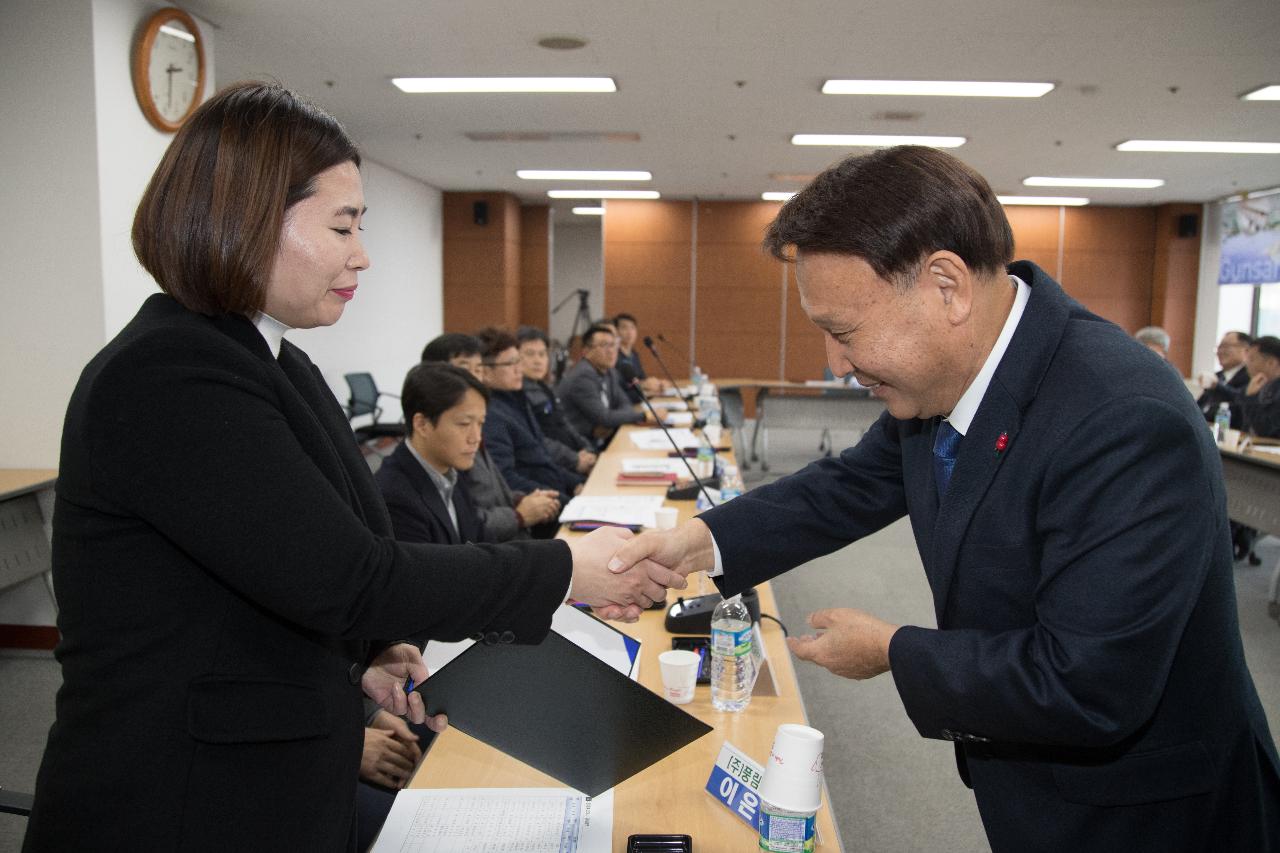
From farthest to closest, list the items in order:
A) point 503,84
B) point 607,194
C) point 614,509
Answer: point 607,194, point 503,84, point 614,509

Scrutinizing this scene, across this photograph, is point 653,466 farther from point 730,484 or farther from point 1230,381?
point 1230,381

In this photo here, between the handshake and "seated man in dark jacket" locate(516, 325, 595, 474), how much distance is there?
3680 millimetres

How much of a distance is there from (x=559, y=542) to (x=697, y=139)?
799 centimetres

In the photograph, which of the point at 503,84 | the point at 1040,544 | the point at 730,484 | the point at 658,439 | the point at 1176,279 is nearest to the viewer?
the point at 1040,544

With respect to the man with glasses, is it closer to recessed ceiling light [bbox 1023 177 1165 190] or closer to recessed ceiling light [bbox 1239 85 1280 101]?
recessed ceiling light [bbox 1239 85 1280 101]

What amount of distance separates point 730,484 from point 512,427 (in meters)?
1.54

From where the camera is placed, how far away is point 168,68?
15.1 feet

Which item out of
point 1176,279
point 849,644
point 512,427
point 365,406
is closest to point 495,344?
point 512,427

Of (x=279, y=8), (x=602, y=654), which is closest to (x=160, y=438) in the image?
(x=602, y=654)

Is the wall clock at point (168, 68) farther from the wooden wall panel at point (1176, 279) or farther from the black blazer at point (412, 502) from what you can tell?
the wooden wall panel at point (1176, 279)

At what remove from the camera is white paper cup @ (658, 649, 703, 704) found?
5.72 feet

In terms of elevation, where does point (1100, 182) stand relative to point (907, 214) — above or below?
above

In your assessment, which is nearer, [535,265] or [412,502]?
[412,502]

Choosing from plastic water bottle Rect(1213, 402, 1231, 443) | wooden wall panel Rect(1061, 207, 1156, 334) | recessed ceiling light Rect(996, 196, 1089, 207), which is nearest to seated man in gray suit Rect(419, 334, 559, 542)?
plastic water bottle Rect(1213, 402, 1231, 443)
